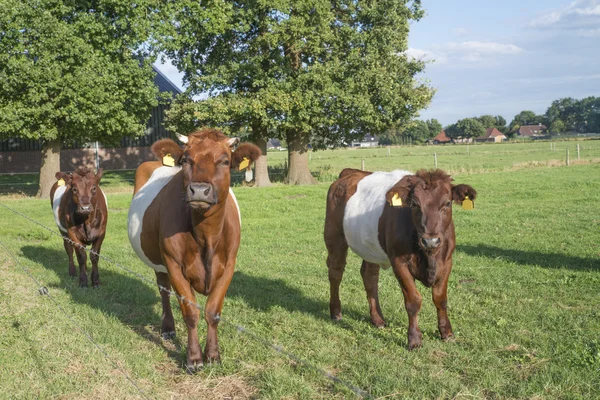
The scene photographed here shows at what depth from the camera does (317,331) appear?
6445 mm

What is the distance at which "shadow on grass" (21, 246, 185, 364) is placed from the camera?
21.3ft

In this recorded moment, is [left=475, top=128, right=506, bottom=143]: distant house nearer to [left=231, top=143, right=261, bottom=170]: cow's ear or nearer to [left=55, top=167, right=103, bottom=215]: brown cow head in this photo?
[left=55, top=167, right=103, bottom=215]: brown cow head

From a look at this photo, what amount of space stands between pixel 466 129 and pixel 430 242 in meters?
133

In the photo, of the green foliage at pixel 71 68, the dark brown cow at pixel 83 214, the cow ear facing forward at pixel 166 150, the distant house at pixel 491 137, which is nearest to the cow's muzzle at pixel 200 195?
the cow ear facing forward at pixel 166 150

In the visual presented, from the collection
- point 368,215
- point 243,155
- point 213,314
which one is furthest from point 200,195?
point 368,215

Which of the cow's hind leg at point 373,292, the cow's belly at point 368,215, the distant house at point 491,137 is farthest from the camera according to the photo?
the distant house at point 491,137

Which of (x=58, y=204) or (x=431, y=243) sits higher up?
(x=58, y=204)

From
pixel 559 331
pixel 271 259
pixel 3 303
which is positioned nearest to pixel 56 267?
pixel 3 303

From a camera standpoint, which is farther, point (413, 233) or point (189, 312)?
point (413, 233)

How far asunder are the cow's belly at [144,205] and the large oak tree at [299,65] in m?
17.5

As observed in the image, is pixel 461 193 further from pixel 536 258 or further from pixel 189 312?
pixel 536 258

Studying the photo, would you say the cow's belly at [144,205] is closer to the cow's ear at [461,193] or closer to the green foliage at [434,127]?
the cow's ear at [461,193]

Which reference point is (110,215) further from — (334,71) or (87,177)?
(334,71)

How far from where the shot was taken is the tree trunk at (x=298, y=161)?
27297mm
